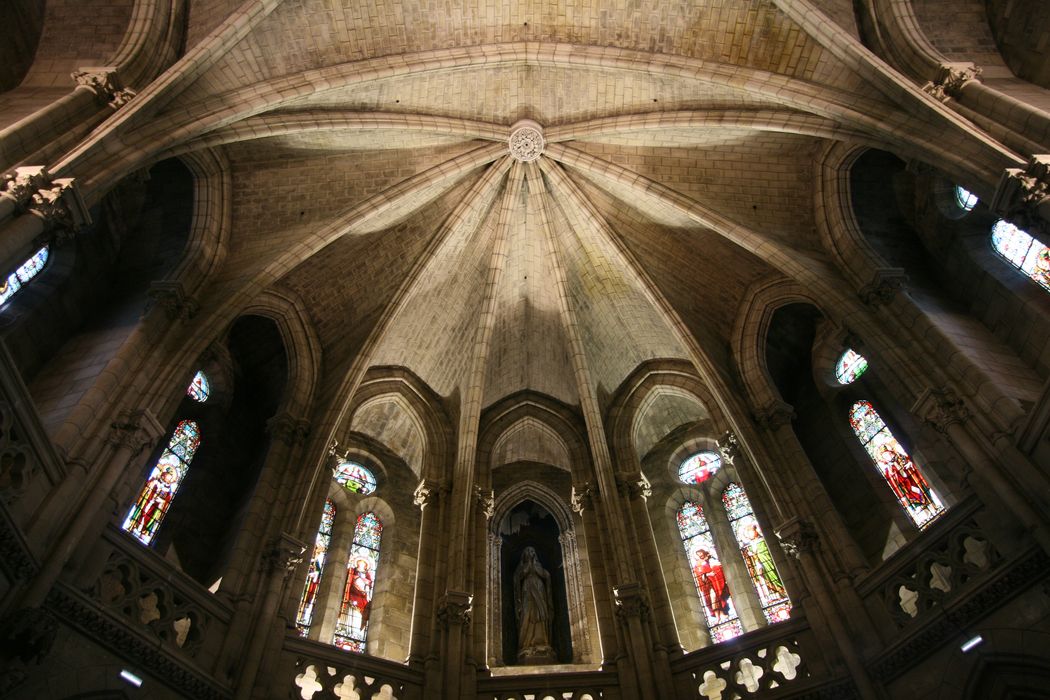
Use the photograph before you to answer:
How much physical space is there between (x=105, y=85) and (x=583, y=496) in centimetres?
964

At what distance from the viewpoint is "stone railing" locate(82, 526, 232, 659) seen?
8805 mm

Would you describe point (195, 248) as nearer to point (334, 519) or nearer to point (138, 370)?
point (138, 370)

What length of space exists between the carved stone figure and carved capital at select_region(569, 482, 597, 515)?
1171mm

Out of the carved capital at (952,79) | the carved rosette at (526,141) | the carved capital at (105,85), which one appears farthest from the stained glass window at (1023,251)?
the carved capital at (105,85)

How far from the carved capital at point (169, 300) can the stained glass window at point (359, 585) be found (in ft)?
16.6

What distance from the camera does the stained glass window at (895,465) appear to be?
10.9m

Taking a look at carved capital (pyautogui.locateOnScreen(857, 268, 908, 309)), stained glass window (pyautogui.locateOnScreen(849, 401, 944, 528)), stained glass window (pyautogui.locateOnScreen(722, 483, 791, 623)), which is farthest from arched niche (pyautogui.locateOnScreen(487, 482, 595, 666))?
carved capital (pyautogui.locateOnScreen(857, 268, 908, 309))

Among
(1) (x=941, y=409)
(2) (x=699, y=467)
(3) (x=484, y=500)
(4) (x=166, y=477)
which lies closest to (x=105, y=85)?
(4) (x=166, y=477)

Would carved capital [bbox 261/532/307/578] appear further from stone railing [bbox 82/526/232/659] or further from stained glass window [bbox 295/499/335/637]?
stone railing [bbox 82/526/232/659]

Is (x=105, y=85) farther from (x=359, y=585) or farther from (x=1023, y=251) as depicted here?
(x=1023, y=251)

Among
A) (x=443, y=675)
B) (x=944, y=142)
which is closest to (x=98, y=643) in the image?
(x=443, y=675)

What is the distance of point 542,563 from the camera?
48.3 feet

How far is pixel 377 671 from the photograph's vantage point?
35.4ft

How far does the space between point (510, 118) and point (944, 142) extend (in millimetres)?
7551
